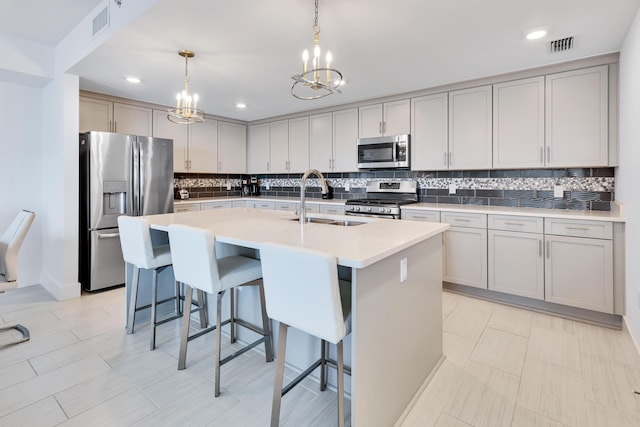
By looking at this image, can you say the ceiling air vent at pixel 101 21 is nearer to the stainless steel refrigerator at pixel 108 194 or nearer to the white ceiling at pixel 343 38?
the white ceiling at pixel 343 38

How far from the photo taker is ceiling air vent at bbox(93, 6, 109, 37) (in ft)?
8.26

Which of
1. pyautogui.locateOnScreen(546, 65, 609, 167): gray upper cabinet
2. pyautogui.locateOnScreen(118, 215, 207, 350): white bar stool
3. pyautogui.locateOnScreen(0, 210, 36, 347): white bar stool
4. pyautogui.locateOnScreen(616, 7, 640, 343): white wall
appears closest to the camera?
pyautogui.locateOnScreen(616, 7, 640, 343): white wall

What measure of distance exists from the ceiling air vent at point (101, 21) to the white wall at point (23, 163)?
6.07 feet

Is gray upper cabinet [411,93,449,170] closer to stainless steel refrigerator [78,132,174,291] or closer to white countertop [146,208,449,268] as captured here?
white countertop [146,208,449,268]

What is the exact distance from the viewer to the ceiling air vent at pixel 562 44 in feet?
8.34

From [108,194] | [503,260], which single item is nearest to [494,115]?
[503,260]

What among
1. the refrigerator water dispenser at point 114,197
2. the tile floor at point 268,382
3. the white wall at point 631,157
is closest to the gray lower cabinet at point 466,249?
the tile floor at point 268,382

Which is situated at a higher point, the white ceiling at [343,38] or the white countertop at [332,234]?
the white ceiling at [343,38]

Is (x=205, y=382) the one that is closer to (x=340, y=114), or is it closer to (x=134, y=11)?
(x=134, y=11)

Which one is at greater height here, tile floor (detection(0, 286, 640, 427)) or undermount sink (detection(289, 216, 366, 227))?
undermount sink (detection(289, 216, 366, 227))

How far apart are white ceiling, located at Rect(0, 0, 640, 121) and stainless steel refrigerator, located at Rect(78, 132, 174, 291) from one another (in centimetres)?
69

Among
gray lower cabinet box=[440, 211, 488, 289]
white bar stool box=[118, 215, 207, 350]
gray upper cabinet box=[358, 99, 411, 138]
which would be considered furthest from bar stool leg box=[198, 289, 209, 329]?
gray upper cabinet box=[358, 99, 411, 138]

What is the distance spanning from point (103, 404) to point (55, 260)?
97.7 inches

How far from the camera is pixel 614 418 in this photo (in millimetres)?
1660
